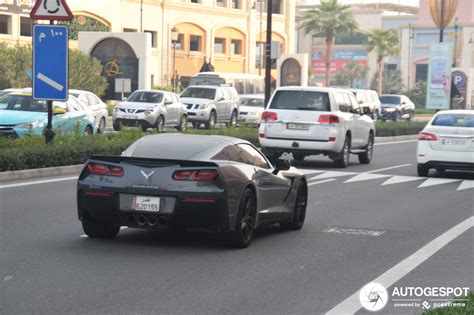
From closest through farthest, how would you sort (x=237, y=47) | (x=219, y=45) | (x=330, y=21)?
(x=219, y=45), (x=237, y=47), (x=330, y=21)

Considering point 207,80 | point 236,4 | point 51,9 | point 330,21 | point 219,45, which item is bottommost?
point 207,80

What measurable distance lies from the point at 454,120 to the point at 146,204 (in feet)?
44.5

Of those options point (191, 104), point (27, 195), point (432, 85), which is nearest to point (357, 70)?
point (432, 85)

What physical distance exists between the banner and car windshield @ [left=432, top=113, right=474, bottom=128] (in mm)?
34109

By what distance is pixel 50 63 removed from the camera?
1994cm

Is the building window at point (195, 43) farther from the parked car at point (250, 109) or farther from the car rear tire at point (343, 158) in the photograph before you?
the car rear tire at point (343, 158)

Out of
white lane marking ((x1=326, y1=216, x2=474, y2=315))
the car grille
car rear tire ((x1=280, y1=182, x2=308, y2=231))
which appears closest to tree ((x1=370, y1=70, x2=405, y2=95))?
the car grille

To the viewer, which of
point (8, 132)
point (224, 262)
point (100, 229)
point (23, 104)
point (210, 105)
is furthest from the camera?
point (210, 105)

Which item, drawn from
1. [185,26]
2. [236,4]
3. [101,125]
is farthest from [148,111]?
[236,4]

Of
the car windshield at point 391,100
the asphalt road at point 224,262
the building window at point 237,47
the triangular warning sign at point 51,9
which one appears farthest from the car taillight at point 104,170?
the building window at point 237,47

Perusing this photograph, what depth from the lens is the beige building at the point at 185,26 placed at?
7542 centimetres

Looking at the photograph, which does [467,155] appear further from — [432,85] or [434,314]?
[432,85]

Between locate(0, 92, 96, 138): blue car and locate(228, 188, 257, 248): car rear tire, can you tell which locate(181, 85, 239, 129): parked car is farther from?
locate(228, 188, 257, 248): car rear tire

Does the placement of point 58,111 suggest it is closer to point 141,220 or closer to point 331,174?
point 331,174
